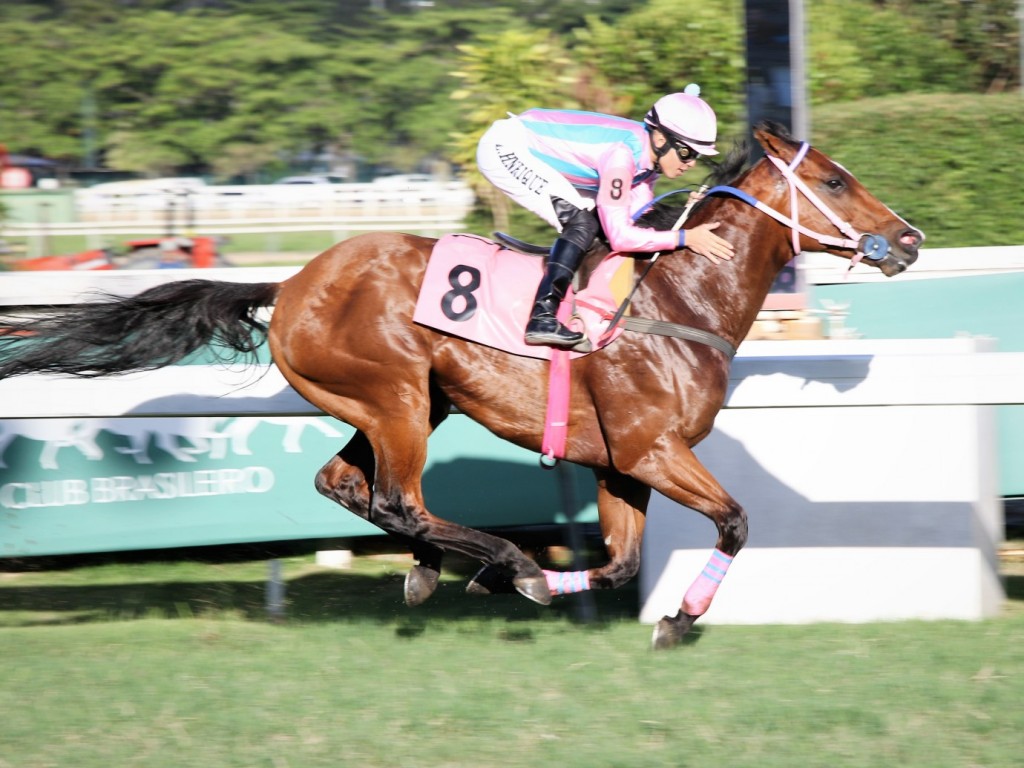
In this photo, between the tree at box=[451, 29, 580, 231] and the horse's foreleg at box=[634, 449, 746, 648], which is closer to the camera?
the horse's foreleg at box=[634, 449, 746, 648]

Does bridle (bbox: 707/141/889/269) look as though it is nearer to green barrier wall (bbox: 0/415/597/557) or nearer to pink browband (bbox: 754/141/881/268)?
pink browband (bbox: 754/141/881/268)

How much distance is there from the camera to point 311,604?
5383mm

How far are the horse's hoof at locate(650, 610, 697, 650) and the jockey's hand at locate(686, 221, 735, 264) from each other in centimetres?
126

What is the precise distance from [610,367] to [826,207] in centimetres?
96

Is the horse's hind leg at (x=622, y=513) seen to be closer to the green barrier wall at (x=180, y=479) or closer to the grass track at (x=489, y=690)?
Result: the grass track at (x=489, y=690)

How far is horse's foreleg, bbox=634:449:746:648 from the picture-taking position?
422 centimetres

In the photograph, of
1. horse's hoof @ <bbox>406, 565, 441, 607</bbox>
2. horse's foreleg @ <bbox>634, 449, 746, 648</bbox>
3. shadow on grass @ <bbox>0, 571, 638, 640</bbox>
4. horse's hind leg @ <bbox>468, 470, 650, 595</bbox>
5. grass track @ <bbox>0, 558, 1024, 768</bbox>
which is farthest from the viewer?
shadow on grass @ <bbox>0, 571, 638, 640</bbox>

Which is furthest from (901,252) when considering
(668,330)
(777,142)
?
(668,330)

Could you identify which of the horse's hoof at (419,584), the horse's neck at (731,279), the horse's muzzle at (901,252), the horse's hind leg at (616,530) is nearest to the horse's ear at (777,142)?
the horse's neck at (731,279)

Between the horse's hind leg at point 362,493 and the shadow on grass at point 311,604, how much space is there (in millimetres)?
214

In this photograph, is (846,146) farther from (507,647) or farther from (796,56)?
(507,647)

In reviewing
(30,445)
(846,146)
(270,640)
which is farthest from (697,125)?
(846,146)

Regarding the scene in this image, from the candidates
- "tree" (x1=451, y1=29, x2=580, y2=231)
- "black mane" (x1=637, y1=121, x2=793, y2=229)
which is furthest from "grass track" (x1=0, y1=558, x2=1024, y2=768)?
"tree" (x1=451, y1=29, x2=580, y2=231)

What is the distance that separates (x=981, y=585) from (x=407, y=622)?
2213 millimetres
